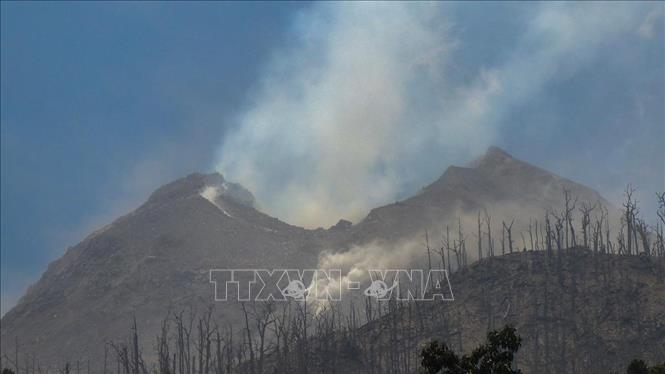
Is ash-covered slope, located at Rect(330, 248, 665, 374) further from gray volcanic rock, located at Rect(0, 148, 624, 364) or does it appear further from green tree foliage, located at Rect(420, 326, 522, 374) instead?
gray volcanic rock, located at Rect(0, 148, 624, 364)

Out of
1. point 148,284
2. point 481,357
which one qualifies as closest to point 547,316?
point 481,357

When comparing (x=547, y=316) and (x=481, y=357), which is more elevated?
(x=547, y=316)

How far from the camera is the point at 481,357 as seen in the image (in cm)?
2267

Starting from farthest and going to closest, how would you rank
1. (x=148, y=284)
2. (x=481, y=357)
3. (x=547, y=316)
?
(x=148, y=284), (x=547, y=316), (x=481, y=357)

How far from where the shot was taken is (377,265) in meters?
174

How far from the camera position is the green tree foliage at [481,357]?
71.7ft

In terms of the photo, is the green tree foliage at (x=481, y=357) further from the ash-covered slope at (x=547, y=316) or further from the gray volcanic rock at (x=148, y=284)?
the gray volcanic rock at (x=148, y=284)

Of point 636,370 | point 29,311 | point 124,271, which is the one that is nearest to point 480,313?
point 636,370

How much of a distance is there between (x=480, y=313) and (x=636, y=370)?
207 feet

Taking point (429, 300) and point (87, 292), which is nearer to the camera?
point (429, 300)

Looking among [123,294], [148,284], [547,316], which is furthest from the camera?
[148,284]

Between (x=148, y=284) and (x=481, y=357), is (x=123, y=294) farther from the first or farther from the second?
(x=481, y=357)

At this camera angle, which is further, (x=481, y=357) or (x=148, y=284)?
(x=148, y=284)

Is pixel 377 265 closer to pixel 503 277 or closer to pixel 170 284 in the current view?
pixel 170 284
